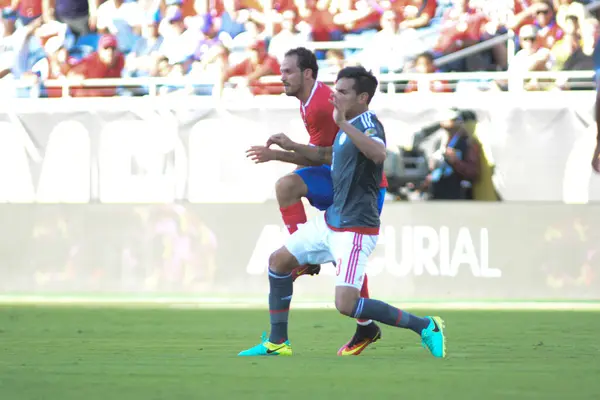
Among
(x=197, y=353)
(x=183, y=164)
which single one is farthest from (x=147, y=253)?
(x=197, y=353)

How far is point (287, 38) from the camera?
59.6ft

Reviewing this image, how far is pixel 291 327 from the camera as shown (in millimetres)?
12148

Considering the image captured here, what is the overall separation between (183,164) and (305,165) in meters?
8.63

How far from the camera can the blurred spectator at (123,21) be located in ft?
62.6

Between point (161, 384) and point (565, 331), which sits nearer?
point (161, 384)

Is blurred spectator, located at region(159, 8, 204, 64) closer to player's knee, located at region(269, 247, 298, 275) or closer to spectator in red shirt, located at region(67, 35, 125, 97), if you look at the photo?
spectator in red shirt, located at region(67, 35, 125, 97)

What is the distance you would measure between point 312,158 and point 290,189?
0.32 m

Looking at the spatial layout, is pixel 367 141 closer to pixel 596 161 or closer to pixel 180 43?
pixel 596 161

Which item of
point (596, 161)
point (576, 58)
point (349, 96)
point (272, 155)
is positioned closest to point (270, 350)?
point (272, 155)

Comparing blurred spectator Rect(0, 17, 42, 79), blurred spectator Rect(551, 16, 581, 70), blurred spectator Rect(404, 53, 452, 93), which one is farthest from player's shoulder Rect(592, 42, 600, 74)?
blurred spectator Rect(0, 17, 42, 79)

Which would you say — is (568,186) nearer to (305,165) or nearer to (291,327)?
(291,327)

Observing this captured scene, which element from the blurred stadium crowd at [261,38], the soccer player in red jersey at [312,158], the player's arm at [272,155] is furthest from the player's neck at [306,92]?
the blurred stadium crowd at [261,38]

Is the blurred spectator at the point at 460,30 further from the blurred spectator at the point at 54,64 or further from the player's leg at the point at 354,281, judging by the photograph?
the player's leg at the point at 354,281

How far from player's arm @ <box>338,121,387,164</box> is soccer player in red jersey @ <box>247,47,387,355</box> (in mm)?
1022
